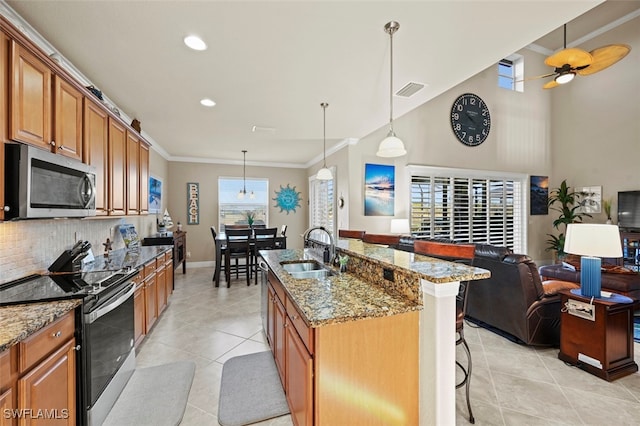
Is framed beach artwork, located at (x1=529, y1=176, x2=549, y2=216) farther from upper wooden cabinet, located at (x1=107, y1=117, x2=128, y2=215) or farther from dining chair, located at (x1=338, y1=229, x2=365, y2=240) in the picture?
upper wooden cabinet, located at (x1=107, y1=117, x2=128, y2=215)

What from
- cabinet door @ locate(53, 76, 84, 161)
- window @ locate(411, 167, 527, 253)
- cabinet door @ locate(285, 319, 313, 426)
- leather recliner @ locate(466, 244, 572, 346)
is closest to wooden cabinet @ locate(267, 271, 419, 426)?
cabinet door @ locate(285, 319, 313, 426)

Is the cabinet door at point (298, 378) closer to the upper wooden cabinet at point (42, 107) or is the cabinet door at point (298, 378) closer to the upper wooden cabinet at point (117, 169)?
the upper wooden cabinet at point (42, 107)

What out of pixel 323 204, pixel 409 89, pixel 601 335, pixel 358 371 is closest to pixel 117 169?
pixel 358 371

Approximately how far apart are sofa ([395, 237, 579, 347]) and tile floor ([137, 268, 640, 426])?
0.15 metres

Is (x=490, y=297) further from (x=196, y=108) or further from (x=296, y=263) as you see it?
(x=196, y=108)

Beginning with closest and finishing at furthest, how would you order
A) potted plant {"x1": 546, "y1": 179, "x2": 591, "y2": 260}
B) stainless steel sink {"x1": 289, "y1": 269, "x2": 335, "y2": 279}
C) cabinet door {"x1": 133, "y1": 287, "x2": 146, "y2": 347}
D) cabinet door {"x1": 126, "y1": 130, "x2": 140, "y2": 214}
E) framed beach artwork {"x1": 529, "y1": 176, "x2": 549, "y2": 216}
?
1. stainless steel sink {"x1": 289, "y1": 269, "x2": 335, "y2": 279}
2. cabinet door {"x1": 133, "y1": 287, "x2": 146, "y2": 347}
3. cabinet door {"x1": 126, "y1": 130, "x2": 140, "y2": 214}
4. potted plant {"x1": 546, "y1": 179, "x2": 591, "y2": 260}
5. framed beach artwork {"x1": 529, "y1": 176, "x2": 549, "y2": 216}

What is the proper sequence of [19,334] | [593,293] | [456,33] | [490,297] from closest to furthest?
[19,334], [456,33], [593,293], [490,297]

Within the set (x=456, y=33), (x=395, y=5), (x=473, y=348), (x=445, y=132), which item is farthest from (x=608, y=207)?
(x=395, y=5)

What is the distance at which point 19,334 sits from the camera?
111 centimetres

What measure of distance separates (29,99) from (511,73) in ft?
28.8

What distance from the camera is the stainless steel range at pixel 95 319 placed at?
1.57 meters

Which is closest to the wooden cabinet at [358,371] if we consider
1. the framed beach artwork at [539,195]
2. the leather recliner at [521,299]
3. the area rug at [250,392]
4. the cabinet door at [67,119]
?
the area rug at [250,392]

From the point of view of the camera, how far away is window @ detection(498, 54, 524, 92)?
6.55 m

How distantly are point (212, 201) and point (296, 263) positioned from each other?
4900mm
